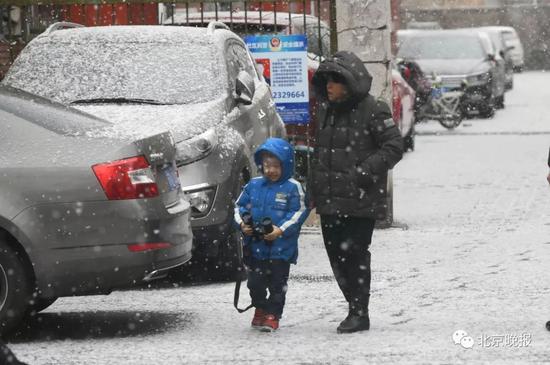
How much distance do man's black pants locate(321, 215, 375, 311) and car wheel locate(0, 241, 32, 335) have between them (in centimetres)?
172

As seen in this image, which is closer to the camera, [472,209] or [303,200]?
[303,200]

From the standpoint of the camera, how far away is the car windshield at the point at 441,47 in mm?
29844

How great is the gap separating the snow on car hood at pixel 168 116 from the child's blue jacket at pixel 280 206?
133 cm

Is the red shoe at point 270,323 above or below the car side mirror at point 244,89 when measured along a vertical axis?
below

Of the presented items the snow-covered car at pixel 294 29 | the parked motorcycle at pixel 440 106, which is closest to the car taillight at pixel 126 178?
the snow-covered car at pixel 294 29

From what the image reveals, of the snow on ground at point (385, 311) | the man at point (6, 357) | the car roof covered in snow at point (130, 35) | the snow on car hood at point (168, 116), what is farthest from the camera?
the car roof covered in snow at point (130, 35)

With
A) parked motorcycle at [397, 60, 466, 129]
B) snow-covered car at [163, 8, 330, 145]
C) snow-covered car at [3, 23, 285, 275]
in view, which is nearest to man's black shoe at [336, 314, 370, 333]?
snow-covered car at [3, 23, 285, 275]

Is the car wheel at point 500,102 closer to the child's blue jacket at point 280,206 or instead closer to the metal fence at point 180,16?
the metal fence at point 180,16

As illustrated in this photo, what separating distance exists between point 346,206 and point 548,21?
5777 cm

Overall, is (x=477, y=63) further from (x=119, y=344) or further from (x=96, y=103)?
(x=119, y=344)

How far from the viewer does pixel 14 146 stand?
8.46 m

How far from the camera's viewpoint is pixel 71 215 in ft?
27.3

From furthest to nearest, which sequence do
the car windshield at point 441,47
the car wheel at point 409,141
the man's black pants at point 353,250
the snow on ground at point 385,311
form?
the car windshield at point 441,47
the car wheel at point 409,141
the man's black pants at point 353,250
the snow on ground at point 385,311

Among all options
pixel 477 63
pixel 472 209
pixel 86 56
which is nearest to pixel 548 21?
pixel 477 63
